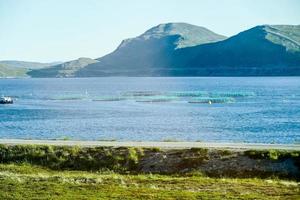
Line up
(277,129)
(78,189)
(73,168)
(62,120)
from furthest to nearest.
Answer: (62,120)
(277,129)
(73,168)
(78,189)

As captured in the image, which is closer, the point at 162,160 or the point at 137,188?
the point at 137,188

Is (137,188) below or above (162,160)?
above

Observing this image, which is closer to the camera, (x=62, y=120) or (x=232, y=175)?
(x=232, y=175)

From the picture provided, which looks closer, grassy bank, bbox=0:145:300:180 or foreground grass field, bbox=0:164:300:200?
foreground grass field, bbox=0:164:300:200

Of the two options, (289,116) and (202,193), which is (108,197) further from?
(289,116)

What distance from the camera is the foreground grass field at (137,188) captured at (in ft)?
81.1

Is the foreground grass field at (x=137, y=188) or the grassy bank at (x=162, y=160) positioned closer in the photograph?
the foreground grass field at (x=137, y=188)

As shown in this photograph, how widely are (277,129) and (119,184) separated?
55799mm

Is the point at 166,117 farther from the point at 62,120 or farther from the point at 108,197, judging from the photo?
the point at 108,197

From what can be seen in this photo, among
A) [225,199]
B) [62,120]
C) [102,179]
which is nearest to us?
[225,199]

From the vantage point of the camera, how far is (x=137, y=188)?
26.9 meters

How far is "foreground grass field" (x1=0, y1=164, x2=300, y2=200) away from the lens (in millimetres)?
24734

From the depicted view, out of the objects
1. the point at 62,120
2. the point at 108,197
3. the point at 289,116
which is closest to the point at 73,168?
the point at 108,197

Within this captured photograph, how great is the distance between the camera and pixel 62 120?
97.0 m
